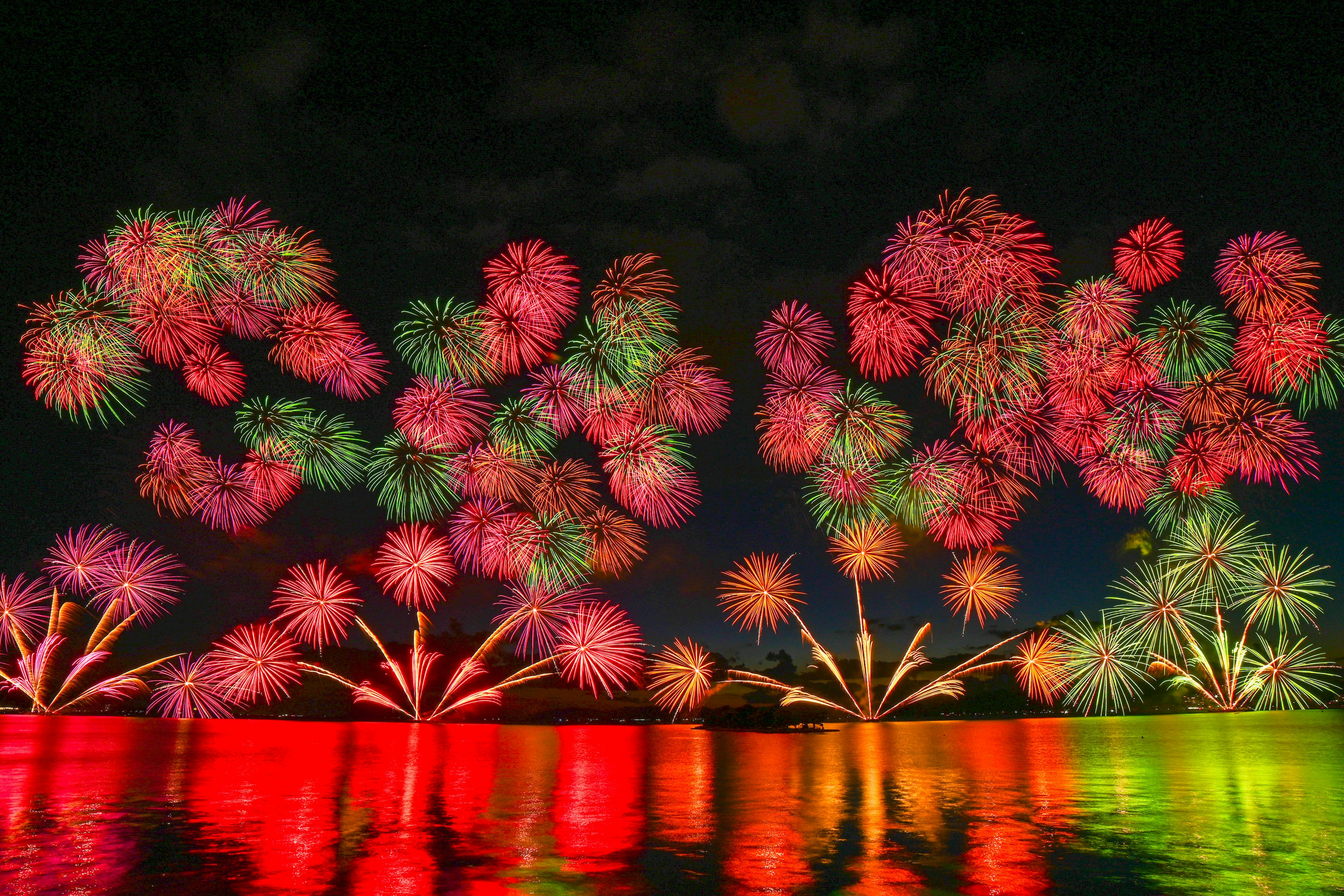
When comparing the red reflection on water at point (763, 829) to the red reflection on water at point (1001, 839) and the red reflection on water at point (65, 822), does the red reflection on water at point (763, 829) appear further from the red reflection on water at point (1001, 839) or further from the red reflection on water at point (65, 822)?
the red reflection on water at point (65, 822)

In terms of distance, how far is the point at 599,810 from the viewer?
63.7 feet

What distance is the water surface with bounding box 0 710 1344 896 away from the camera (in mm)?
12281

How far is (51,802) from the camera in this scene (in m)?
20.5

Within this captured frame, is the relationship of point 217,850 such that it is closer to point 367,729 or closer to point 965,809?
point 965,809

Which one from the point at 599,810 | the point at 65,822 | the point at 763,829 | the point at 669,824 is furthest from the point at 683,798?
the point at 65,822

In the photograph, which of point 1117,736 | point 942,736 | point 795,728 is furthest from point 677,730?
point 1117,736

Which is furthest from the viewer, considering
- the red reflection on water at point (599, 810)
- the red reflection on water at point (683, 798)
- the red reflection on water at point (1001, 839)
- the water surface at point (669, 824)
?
the red reflection on water at point (683, 798)

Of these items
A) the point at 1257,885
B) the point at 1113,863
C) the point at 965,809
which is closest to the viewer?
the point at 1257,885

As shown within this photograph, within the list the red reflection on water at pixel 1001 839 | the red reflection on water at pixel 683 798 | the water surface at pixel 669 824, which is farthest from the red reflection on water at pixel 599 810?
the red reflection on water at pixel 1001 839

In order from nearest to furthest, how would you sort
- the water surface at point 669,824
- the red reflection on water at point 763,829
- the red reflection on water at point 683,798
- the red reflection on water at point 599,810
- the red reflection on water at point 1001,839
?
the red reflection on water at point 1001,839
the red reflection on water at point 763,829
the water surface at point 669,824
the red reflection on water at point 599,810
the red reflection on water at point 683,798

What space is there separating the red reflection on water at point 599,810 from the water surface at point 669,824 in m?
0.09

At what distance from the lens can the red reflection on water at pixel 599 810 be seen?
1391 cm

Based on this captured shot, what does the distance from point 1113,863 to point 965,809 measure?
19.5 ft

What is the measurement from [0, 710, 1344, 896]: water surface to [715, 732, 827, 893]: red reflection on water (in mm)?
88
